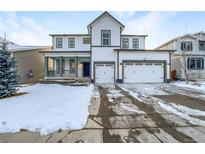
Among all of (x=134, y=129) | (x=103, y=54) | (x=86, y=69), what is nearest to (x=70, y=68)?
(x=86, y=69)

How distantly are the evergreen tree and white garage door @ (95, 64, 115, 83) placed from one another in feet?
29.1

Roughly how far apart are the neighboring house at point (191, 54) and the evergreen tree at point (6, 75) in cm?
1877

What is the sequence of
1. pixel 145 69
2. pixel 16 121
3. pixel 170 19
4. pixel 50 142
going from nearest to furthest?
pixel 50 142 < pixel 16 121 < pixel 170 19 < pixel 145 69

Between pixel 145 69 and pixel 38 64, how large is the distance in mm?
13358

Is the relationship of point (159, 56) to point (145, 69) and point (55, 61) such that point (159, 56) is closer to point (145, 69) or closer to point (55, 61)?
point (145, 69)

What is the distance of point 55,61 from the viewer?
21.2 m

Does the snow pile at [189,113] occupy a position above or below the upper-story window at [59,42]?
below

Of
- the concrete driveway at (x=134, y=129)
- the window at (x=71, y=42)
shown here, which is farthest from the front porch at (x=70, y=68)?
the concrete driveway at (x=134, y=129)

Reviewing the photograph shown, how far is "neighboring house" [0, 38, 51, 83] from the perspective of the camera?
18422 mm

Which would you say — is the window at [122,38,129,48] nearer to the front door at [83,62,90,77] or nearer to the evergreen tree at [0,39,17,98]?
the front door at [83,62,90,77]

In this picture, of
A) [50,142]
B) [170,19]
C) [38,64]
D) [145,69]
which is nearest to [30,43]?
[38,64]

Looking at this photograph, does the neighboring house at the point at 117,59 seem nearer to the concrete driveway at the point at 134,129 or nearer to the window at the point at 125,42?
the window at the point at 125,42

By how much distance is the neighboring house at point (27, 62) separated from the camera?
60.4 feet

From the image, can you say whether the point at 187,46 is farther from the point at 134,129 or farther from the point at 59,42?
the point at 134,129
